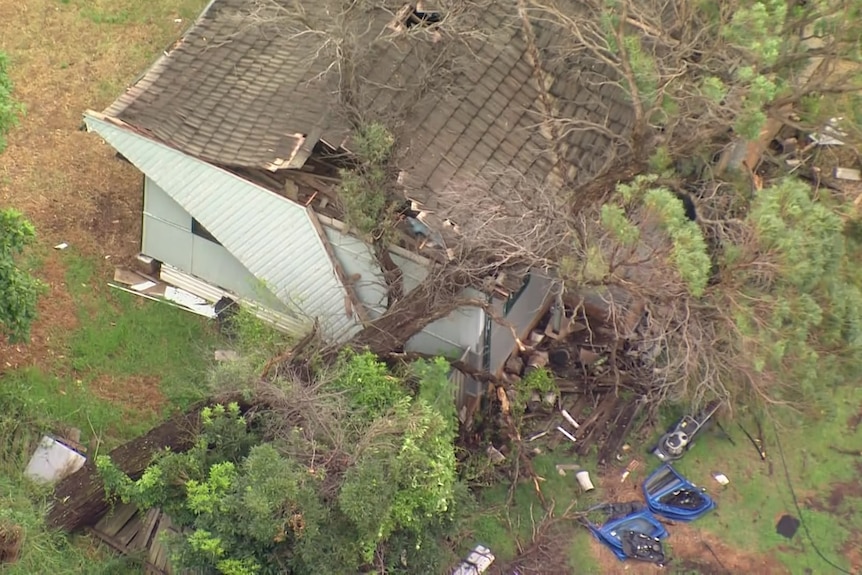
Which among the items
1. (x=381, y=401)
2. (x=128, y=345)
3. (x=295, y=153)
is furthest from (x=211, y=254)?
(x=381, y=401)

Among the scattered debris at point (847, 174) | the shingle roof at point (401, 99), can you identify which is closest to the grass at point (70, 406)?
the shingle roof at point (401, 99)

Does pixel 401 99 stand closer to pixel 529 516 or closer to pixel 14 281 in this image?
pixel 14 281

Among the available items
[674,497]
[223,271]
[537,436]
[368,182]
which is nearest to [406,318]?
[368,182]

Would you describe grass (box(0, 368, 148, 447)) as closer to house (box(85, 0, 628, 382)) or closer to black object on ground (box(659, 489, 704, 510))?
house (box(85, 0, 628, 382))

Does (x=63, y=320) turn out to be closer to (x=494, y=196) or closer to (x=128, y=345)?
(x=128, y=345)

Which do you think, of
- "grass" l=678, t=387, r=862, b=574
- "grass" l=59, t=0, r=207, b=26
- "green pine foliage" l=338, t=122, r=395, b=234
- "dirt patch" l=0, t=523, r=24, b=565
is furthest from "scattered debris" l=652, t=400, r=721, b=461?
"grass" l=59, t=0, r=207, b=26

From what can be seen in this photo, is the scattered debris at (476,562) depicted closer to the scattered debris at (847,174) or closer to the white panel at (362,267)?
the white panel at (362,267)
